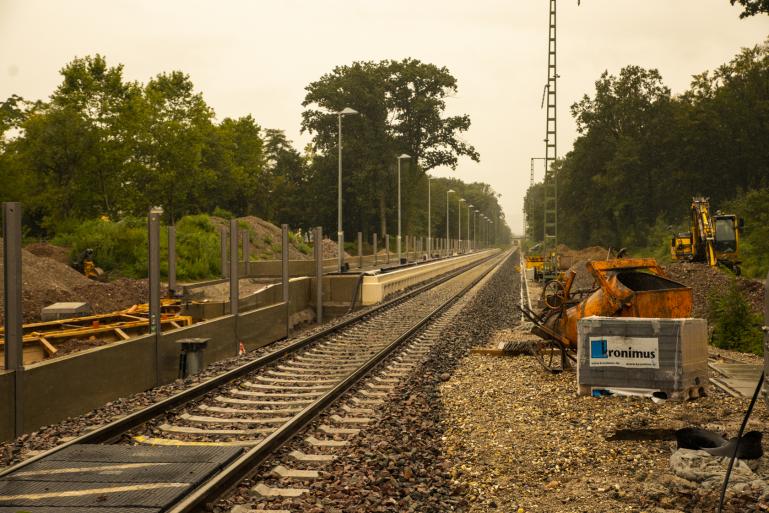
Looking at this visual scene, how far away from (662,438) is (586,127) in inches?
2916

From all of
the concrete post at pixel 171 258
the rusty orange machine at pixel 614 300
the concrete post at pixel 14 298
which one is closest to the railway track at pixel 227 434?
the concrete post at pixel 14 298

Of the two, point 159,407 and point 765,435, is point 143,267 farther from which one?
point 765,435

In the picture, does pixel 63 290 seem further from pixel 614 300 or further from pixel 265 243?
pixel 265 243

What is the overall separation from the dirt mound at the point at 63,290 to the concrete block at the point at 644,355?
636 inches

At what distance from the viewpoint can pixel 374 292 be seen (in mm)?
29438

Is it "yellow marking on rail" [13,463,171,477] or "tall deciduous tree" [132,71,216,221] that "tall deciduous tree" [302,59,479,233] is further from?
"yellow marking on rail" [13,463,171,477]

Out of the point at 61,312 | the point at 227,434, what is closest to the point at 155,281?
the point at 227,434

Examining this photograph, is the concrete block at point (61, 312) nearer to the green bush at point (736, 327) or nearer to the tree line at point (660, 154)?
the green bush at point (736, 327)

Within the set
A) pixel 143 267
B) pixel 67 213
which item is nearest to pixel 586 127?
pixel 67 213

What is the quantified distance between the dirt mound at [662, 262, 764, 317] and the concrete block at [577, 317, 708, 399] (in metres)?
12.3

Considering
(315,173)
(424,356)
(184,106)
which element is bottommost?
(424,356)

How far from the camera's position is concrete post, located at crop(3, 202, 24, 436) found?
8719 mm

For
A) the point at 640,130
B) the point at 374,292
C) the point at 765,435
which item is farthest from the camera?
the point at 640,130

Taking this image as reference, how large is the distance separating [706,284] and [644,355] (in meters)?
17.6
